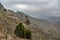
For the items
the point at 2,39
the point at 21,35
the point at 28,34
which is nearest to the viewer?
the point at 2,39

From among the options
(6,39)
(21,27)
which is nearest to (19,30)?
(21,27)

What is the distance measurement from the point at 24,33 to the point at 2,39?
1661 inches

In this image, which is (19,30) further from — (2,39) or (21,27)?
(2,39)

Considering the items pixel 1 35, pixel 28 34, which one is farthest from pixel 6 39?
pixel 28 34

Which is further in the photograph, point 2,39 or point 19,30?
point 19,30

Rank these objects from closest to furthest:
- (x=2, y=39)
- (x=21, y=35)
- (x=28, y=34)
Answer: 1. (x=2, y=39)
2. (x=21, y=35)
3. (x=28, y=34)

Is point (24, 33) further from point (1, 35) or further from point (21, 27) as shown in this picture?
point (1, 35)

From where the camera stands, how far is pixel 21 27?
102m

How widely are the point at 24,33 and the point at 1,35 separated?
39421 millimetres

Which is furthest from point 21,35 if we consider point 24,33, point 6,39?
point 6,39

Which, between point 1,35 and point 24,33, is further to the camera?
point 24,33

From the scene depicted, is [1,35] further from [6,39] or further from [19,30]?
[19,30]

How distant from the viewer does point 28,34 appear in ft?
345

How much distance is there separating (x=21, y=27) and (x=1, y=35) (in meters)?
41.2
